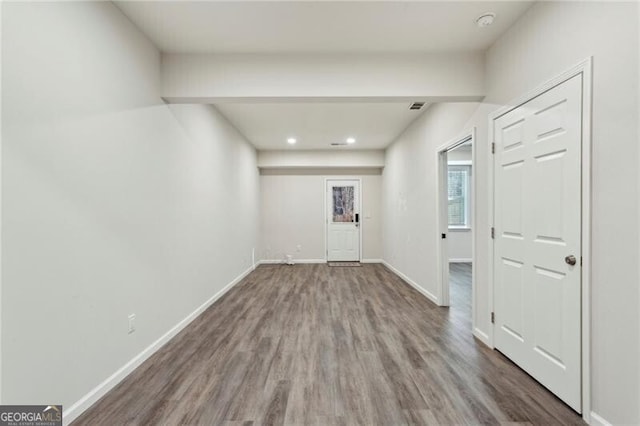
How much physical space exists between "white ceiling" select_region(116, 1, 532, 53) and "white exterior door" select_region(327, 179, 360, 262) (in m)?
4.26

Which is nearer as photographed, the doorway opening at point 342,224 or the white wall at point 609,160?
the white wall at point 609,160

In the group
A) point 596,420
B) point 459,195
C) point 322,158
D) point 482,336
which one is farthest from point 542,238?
point 459,195

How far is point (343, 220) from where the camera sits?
6609 mm

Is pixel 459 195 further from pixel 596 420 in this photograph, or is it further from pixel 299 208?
pixel 596 420

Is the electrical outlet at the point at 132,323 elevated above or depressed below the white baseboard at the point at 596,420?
above

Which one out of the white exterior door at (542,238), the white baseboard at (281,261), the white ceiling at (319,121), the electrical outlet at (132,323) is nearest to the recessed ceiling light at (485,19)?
the white exterior door at (542,238)

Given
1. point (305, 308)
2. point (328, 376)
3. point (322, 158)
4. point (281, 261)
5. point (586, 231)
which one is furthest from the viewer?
point (281, 261)

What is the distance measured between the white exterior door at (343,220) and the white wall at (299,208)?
15cm

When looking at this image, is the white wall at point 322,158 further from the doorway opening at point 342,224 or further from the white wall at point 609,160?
the white wall at point 609,160

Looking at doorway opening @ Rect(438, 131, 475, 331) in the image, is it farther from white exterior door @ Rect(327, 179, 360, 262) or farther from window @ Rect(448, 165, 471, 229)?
white exterior door @ Rect(327, 179, 360, 262)

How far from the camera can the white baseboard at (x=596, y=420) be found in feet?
4.70

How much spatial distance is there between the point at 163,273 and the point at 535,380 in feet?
10.2

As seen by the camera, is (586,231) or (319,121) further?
(319,121)

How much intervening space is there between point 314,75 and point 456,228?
5620 millimetres
